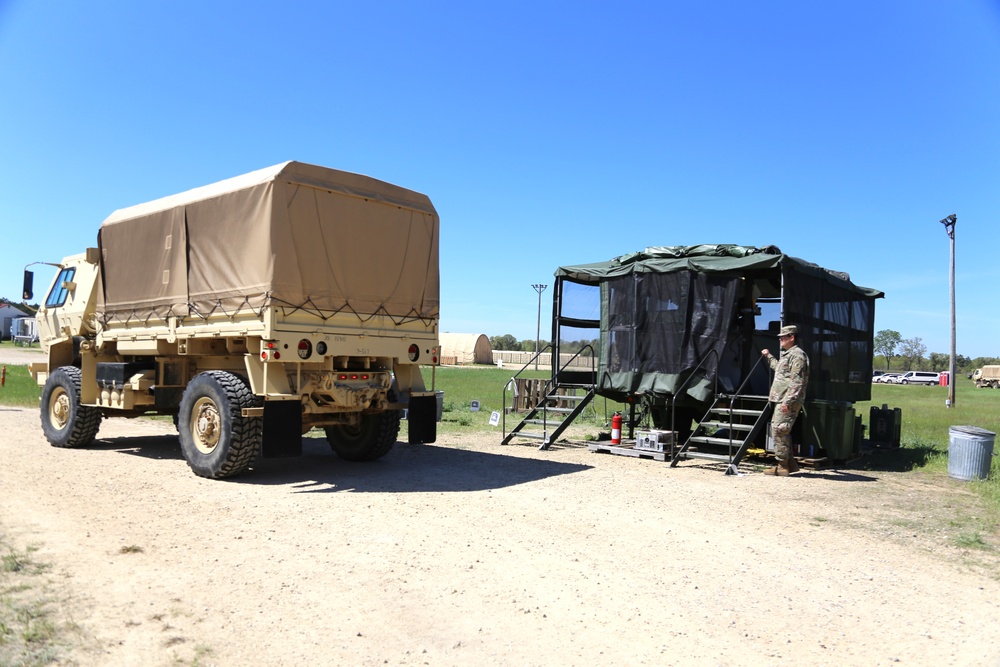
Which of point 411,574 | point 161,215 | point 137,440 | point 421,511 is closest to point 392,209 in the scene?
point 161,215

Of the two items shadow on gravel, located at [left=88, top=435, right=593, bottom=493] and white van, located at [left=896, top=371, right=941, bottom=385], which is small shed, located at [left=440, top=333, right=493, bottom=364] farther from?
shadow on gravel, located at [left=88, top=435, right=593, bottom=493]

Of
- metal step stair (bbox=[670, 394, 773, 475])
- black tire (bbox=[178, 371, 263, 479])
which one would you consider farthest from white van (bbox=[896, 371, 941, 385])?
black tire (bbox=[178, 371, 263, 479])

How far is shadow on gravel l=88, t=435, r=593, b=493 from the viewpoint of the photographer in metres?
8.50

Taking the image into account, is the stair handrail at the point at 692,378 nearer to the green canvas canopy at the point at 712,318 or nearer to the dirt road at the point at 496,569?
the green canvas canopy at the point at 712,318

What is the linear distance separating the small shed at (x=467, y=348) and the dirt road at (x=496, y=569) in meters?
65.2

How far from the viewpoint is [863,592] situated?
16.6 ft

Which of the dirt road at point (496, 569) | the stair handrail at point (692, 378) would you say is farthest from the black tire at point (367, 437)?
the stair handrail at point (692, 378)

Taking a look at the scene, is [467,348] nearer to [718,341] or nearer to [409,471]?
[718,341]

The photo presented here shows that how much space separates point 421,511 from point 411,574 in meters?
1.95

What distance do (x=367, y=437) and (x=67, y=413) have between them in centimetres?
470

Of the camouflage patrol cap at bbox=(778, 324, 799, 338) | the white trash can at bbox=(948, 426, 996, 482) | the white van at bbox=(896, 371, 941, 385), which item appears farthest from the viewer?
the white van at bbox=(896, 371, 941, 385)

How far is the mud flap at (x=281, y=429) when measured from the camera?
7.99m

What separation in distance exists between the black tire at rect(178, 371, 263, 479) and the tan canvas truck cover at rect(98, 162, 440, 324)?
88 cm

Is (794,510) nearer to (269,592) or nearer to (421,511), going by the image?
(421,511)
